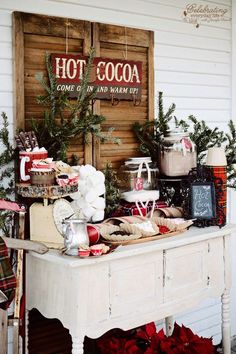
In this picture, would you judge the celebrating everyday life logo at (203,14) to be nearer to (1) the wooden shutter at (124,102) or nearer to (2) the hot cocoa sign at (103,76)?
(1) the wooden shutter at (124,102)

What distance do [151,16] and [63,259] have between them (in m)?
2.12

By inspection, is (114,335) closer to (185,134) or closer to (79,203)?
(79,203)

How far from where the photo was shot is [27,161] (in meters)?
3.15

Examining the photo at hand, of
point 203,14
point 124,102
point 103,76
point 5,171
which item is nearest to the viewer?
point 5,171

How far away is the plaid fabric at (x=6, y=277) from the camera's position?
284 centimetres

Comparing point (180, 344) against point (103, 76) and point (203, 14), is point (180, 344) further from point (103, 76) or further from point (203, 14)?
point (203, 14)

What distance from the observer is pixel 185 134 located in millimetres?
3773

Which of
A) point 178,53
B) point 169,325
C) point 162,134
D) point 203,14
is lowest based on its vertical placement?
point 169,325

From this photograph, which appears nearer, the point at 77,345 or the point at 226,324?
the point at 77,345

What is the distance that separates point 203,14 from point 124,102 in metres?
1.20

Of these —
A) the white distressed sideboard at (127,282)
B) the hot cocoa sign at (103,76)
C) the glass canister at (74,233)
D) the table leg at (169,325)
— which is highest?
the hot cocoa sign at (103,76)

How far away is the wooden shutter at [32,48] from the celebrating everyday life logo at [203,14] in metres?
1.18

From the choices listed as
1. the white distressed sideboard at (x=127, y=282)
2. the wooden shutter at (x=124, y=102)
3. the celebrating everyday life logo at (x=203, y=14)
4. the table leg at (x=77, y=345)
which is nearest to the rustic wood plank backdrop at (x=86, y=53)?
the wooden shutter at (x=124, y=102)

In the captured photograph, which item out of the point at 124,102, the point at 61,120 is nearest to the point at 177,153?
the point at 124,102
